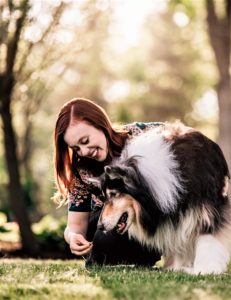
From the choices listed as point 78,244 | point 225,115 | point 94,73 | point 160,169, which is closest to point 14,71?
point 78,244

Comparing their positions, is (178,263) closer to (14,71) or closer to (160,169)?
(160,169)

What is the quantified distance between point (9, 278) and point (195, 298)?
143 centimetres

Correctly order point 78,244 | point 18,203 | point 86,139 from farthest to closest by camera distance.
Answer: point 18,203
point 78,244
point 86,139

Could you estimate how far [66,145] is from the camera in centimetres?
498

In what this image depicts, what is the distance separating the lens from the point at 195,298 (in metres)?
3.10

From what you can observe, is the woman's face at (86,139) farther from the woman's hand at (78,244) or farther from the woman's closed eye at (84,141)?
the woman's hand at (78,244)

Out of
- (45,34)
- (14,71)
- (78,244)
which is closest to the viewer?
(78,244)

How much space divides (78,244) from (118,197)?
2.10 ft

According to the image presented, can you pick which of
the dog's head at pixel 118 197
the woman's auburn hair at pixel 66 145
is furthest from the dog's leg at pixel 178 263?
the woman's auburn hair at pixel 66 145

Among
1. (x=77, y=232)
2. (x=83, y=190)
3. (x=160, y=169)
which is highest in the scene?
(x=160, y=169)

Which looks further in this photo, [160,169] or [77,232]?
[77,232]

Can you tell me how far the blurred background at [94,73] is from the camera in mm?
9461

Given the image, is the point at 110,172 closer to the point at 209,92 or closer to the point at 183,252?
the point at 183,252

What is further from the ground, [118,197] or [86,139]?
[86,139]
